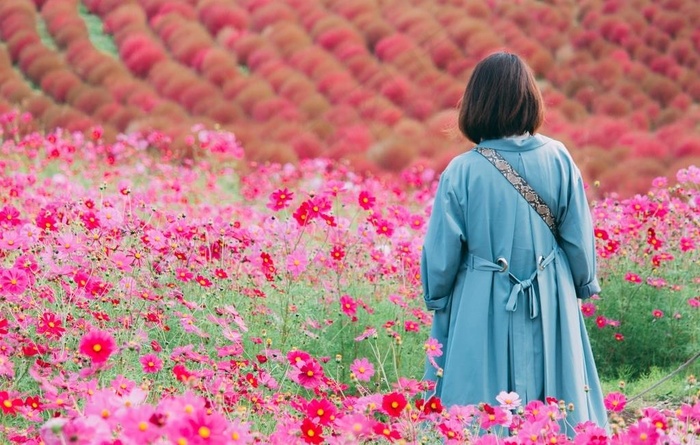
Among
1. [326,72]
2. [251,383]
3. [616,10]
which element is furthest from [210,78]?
[251,383]

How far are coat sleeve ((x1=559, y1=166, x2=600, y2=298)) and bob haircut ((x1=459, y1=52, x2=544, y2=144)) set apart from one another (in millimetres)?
201

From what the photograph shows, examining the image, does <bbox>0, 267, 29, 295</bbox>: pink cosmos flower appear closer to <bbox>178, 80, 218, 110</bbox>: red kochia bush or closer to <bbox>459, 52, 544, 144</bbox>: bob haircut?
<bbox>459, 52, 544, 144</bbox>: bob haircut

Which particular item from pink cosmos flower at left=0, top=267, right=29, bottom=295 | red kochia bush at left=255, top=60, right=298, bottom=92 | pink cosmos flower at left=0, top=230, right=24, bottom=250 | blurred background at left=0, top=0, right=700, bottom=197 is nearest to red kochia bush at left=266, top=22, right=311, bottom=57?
blurred background at left=0, top=0, right=700, bottom=197

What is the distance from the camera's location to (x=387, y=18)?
8.94 m

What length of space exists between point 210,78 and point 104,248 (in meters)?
5.86

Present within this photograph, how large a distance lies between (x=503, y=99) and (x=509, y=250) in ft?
1.30

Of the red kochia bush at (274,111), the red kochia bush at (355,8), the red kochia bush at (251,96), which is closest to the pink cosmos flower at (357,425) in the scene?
the red kochia bush at (274,111)

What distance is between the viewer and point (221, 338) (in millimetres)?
2912

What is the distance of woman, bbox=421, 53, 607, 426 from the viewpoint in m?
2.53

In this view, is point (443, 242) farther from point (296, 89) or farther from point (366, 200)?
point (296, 89)

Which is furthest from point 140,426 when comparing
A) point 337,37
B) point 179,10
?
point 179,10

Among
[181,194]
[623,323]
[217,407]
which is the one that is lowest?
[623,323]

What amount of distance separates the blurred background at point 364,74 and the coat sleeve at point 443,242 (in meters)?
4.09

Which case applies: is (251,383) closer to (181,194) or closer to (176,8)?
(181,194)
